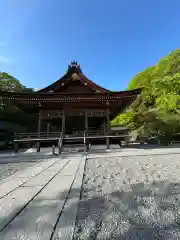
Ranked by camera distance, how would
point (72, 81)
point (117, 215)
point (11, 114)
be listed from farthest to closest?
point (11, 114)
point (72, 81)
point (117, 215)

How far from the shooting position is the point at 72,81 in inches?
536

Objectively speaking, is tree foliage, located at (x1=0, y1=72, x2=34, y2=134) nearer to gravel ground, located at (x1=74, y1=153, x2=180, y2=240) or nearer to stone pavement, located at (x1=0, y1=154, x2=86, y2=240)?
stone pavement, located at (x1=0, y1=154, x2=86, y2=240)

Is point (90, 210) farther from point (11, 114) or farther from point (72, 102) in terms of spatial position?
point (11, 114)

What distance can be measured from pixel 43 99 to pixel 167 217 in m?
10.6

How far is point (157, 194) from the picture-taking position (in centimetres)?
250

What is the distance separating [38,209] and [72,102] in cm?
996

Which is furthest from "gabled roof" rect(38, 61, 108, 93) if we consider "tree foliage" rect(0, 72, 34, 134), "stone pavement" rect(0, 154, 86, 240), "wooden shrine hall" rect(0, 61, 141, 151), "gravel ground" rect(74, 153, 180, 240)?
"tree foliage" rect(0, 72, 34, 134)

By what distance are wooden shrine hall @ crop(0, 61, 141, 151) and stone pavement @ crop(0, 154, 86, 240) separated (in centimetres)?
679

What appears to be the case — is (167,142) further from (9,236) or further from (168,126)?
(9,236)

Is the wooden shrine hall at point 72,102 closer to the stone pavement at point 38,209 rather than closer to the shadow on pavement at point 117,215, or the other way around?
the stone pavement at point 38,209

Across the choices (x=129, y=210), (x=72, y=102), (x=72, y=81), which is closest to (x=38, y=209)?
(x=129, y=210)

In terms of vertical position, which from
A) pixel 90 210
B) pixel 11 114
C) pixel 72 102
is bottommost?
pixel 90 210

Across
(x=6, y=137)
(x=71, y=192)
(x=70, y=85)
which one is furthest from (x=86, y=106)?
(x=6, y=137)

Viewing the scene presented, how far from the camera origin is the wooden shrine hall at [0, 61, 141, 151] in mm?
10930
